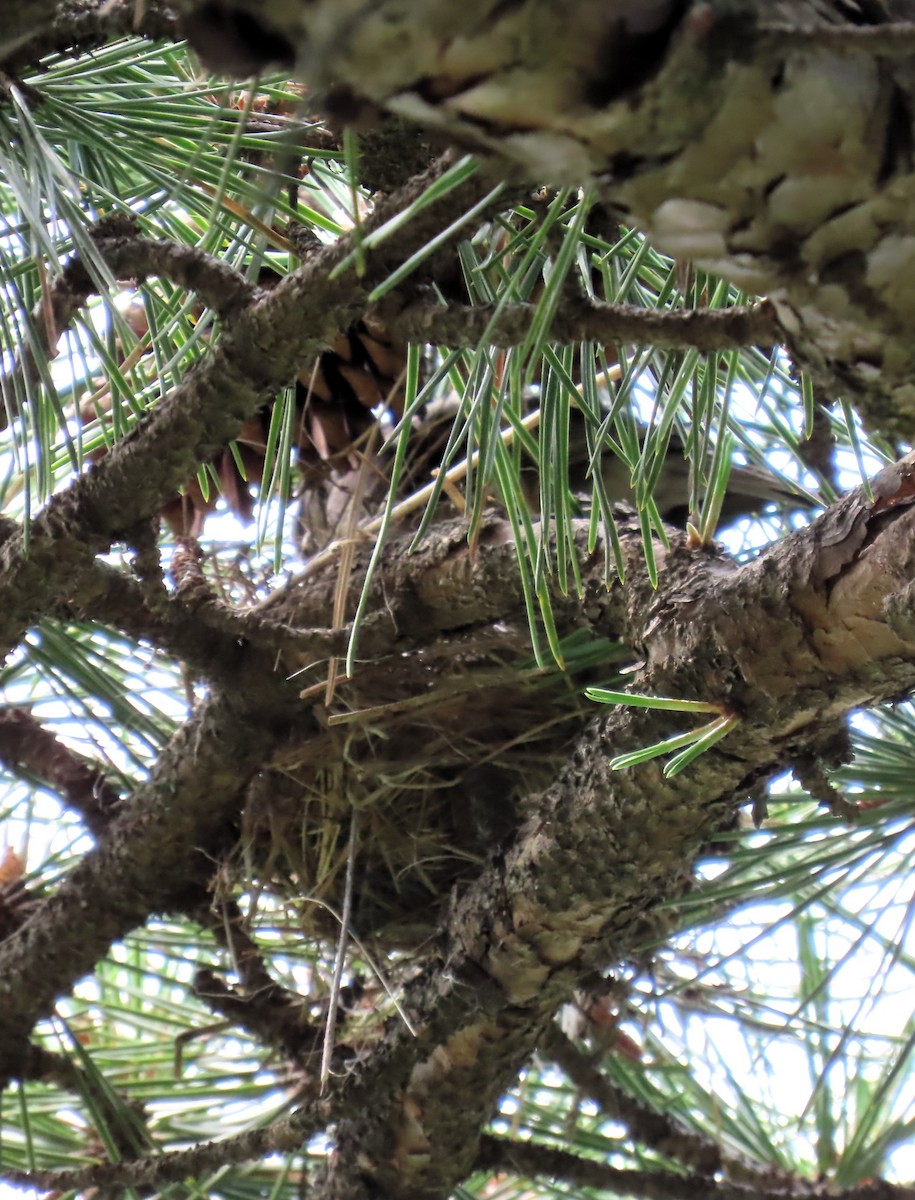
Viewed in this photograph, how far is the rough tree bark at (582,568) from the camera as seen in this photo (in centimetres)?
14

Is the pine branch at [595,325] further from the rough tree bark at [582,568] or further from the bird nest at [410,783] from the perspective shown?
the bird nest at [410,783]

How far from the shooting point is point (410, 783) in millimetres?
658

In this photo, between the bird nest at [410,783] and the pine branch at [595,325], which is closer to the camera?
the pine branch at [595,325]

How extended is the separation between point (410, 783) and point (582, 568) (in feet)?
0.70

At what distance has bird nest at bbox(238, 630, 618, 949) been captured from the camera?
0.62m

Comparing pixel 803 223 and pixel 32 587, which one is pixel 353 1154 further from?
pixel 803 223

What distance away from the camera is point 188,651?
54 centimetres

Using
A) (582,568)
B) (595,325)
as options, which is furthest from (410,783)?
(595,325)

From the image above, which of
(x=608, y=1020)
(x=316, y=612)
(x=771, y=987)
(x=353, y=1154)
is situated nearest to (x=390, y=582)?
(x=316, y=612)

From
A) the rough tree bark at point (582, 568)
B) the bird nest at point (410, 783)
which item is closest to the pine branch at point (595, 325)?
the rough tree bark at point (582, 568)

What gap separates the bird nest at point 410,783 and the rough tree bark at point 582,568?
3 cm

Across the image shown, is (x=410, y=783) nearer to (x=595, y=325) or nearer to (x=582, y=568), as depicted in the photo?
(x=582, y=568)

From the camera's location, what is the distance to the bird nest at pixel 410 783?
616 millimetres

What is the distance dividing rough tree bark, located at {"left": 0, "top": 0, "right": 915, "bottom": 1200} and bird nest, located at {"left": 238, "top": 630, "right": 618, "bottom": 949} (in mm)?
26
